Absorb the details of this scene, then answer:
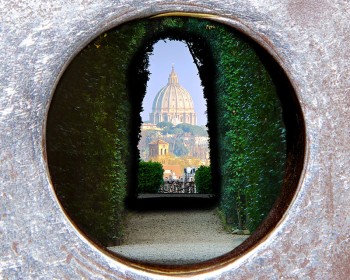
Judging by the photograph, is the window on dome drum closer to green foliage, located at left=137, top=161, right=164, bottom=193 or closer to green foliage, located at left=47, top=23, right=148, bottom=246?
green foliage, located at left=47, top=23, right=148, bottom=246

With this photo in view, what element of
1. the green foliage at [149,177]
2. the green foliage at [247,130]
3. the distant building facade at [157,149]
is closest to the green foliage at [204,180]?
the green foliage at [149,177]

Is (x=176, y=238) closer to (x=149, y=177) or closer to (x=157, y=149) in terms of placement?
(x=149, y=177)

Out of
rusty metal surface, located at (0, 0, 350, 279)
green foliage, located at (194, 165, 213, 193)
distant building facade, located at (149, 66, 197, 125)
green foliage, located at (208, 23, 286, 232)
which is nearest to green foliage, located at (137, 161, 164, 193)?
green foliage, located at (194, 165, 213, 193)

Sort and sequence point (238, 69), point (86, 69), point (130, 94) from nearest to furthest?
1. point (86, 69)
2. point (238, 69)
3. point (130, 94)

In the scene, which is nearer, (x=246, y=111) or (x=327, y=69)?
(x=327, y=69)

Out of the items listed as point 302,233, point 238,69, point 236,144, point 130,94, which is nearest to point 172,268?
point 302,233

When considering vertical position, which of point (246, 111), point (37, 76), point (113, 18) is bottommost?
point (37, 76)

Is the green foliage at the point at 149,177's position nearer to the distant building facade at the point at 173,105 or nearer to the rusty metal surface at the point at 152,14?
the distant building facade at the point at 173,105

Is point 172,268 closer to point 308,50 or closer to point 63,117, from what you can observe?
point 308,50
